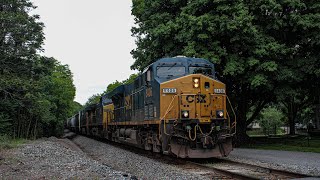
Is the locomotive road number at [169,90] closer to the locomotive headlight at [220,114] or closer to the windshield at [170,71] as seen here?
the windshield at [170,71]

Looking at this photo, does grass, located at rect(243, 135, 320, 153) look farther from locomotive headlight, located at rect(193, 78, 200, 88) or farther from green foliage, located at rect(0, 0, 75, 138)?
green foliage, located at rect(0, 0, 75, 138)

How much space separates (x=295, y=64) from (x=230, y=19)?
180 inches

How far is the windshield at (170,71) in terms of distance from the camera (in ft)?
49.0

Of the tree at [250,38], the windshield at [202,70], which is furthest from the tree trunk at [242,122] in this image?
the windshield at [202,70]

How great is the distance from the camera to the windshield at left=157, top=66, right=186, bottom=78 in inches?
588

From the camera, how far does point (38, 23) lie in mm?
29609

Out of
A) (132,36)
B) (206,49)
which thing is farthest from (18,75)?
(206,49)

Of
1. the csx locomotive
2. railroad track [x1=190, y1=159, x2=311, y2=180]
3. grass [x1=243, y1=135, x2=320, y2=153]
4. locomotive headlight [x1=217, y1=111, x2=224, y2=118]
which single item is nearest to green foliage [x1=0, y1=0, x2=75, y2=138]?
the csx locomotive

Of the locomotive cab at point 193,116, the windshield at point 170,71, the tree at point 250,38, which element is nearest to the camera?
the locomotive cab at point 193,116

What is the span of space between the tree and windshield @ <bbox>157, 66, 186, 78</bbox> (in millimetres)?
5326

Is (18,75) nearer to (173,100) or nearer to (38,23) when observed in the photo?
(38,23)

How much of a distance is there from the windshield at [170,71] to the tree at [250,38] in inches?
210

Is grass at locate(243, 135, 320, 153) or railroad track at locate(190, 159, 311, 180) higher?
railroad track at locate(190, 159, 311, 180)

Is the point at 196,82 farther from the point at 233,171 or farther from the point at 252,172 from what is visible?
the point at 252,172
